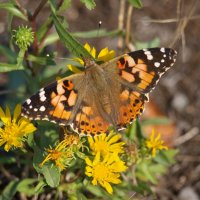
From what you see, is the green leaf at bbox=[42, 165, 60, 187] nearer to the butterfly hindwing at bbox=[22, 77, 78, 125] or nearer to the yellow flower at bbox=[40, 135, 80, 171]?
the yellow flower at bbox=[40, 135, 80, 171]

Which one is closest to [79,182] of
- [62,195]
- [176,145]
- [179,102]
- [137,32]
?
[62,195]

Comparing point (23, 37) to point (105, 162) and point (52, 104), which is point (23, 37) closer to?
point (52, 104)

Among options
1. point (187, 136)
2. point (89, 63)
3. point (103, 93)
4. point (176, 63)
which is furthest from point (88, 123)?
point (176, 63)

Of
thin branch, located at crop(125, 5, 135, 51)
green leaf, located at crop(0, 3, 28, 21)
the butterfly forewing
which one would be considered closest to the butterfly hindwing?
the butterfly forewing

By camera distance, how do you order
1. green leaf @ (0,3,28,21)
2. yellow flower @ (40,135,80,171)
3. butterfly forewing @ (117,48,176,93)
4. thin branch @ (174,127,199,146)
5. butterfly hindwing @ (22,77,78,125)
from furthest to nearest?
thin branch @ (174,127,199,146), green leaf @ (0,3,28,21), butterfly forewing @ (117,48,176,93), yellow flower @ (40,135,80,171), butterfly hindwing @ (22,77,78,125)

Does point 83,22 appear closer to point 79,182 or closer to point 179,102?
point 179,102

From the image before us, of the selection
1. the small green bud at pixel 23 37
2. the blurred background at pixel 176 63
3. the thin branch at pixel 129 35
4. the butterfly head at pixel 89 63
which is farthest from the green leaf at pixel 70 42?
the thin branch at pixel 129 35
